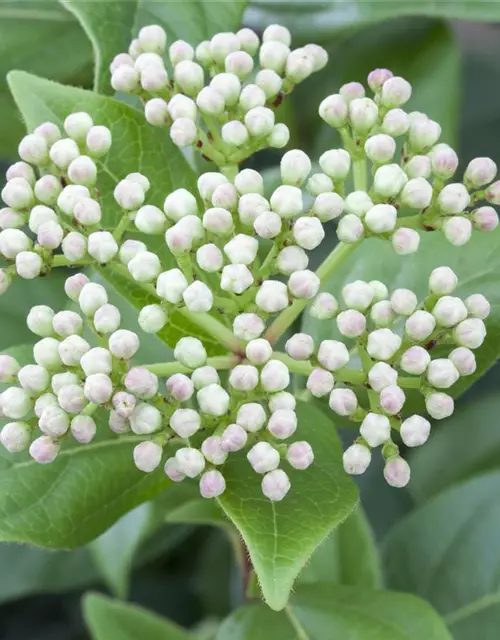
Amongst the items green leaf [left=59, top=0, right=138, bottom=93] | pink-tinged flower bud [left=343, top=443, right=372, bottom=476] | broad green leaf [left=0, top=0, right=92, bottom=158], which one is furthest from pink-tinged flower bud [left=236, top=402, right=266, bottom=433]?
broad green leaf [left=0, top=0, right=92, bottom=158]

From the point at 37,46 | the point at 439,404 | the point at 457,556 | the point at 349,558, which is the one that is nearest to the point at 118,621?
the point at 349,558

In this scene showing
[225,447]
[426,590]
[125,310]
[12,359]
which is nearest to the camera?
[225,447]

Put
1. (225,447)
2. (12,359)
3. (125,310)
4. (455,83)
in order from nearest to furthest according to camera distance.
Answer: (225,447)
(12,359)
(125,310)
(455,83)

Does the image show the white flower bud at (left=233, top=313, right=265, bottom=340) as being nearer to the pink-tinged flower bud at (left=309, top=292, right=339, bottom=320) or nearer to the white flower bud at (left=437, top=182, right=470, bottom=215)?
the pink-tinged flower bud at (left=309, top=292, right=339, bottom=320)

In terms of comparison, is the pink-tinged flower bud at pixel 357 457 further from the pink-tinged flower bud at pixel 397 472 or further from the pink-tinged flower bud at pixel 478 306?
the pink-tinged flower bud at pixel 478 306

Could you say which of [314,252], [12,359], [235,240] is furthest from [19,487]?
A: [314,252]

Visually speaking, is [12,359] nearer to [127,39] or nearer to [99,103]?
[99,103]
